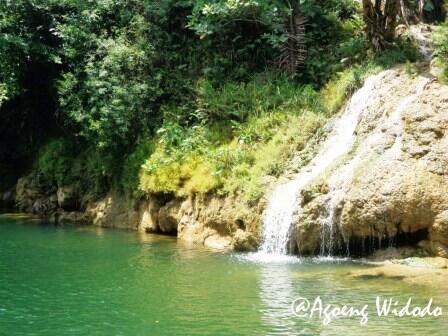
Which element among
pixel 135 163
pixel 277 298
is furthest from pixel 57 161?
pixel 277 298

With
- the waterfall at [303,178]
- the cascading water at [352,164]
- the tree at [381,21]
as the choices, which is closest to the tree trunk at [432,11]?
the tree at [381,21]

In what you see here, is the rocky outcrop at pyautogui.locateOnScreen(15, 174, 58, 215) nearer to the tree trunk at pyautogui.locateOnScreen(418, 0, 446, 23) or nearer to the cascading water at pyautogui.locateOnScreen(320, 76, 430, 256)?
the cascading water at pyautogui.locateOnScreen(320, 76, 430, 256)

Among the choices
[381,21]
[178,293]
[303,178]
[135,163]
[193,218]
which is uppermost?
[381,21]

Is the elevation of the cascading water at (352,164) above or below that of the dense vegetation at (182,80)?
below

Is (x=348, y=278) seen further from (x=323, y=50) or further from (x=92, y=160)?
(x=92, y=160)

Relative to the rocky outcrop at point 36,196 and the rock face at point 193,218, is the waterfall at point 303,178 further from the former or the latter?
the rocky outcrop at point 36,196

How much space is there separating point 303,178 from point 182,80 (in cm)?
768

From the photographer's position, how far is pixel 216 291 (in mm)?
11867

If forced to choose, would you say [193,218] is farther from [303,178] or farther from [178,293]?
[178,293]

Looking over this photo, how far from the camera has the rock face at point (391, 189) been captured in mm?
13891

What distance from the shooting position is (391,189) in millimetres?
14156

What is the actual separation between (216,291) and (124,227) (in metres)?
Answer: 10.4

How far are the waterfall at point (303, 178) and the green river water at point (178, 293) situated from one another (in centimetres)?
97

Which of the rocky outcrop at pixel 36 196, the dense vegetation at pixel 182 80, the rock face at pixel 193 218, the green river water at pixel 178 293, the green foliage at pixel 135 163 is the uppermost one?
the dense vegetation at pixel 182 80
